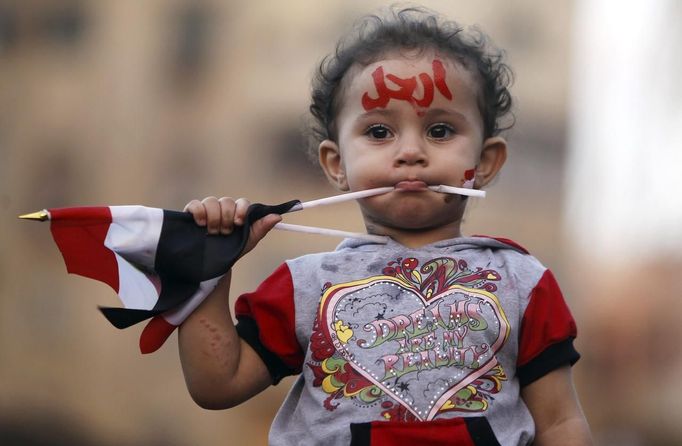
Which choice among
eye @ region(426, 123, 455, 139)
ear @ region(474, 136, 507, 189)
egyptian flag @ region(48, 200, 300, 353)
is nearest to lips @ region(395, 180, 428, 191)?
eye @ region(426, 123, 455, 139)

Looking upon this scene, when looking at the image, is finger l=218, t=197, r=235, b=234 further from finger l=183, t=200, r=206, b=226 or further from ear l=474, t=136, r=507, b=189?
ear l=474, t=136, r=507, b=189

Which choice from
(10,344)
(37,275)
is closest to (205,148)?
(37,275)

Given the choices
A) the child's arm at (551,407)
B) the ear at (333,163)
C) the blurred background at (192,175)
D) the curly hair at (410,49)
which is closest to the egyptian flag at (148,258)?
the ear at (333,163)

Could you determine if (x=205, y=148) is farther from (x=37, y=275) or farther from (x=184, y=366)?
(x=184, y=366)

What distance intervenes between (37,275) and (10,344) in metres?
1.10

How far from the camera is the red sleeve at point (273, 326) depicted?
2.13 meters

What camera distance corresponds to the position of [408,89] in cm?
220

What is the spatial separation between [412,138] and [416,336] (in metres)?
0.37

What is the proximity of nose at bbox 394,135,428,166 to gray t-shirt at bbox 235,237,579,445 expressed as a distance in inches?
6.2

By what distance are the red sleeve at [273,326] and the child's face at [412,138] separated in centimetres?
24

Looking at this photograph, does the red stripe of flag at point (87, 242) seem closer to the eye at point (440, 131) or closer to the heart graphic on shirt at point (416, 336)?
the heart graphic on shirt at point (416, 336)

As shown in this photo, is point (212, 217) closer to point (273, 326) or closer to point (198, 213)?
point (198, 213)

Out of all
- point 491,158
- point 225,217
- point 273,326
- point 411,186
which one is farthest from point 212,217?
point 491,158

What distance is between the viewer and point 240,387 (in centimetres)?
212
